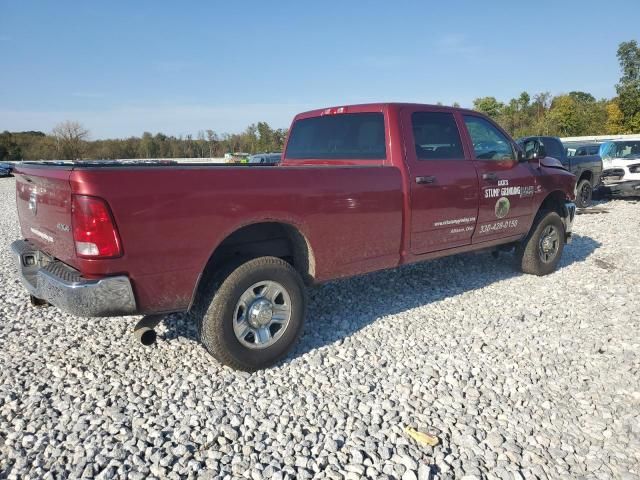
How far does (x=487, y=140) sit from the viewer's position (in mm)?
4965

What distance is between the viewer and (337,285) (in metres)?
5.37

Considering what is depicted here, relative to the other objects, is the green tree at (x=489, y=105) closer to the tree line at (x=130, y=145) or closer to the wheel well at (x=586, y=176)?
the tree line at (x=130, y=145)

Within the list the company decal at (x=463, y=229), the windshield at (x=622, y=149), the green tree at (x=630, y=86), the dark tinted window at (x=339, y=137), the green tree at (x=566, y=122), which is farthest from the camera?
the green tree at (x=566, y=122)

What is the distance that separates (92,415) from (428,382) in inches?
84.8

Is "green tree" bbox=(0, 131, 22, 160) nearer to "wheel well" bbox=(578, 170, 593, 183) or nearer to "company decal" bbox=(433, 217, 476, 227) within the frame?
"wheel well" bbox=(578, 170, 593, 183)

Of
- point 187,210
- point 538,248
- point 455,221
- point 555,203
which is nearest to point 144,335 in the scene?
point 187,210

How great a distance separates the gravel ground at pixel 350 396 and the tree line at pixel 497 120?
112ft

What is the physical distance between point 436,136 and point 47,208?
3312mm

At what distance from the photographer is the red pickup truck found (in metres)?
2.64

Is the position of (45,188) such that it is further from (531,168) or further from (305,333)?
(531,168)

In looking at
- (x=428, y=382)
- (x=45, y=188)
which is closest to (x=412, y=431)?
(x=428, y=382)

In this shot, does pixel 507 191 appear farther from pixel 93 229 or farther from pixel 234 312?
pixel 93 229

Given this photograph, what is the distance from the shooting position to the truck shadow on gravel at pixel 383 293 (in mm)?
4039

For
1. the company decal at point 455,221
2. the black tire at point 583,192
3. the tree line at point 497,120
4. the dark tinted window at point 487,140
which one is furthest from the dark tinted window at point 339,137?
the tree line at point 497,120
